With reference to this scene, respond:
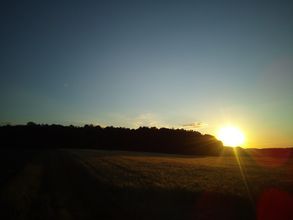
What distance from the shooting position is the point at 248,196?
16.9m

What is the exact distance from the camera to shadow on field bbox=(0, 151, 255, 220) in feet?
41.6

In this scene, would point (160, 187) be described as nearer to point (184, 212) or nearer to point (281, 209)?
point (184, 212)

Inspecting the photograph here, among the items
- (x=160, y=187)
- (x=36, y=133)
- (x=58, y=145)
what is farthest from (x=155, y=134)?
(x=160, y=187)

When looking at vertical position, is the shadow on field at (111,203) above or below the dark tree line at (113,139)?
below

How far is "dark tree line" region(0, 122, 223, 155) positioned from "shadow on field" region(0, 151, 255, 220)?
3551 inches

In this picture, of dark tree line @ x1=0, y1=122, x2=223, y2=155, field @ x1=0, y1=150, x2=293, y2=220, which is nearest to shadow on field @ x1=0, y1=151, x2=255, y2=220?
field @ x1=0, y1=150, x2=293, y2=220

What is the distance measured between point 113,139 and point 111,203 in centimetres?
9914

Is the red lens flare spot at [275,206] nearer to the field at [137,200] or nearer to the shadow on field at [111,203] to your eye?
the field at [137,200]

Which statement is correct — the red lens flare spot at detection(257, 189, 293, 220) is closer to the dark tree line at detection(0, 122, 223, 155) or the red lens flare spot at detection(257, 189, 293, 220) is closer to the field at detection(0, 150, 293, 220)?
the field at detection(0, 150, 293, 220)

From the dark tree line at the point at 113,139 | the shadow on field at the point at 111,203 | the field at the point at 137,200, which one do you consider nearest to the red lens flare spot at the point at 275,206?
the field at the point at 137,200

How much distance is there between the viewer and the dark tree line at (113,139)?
109 meters

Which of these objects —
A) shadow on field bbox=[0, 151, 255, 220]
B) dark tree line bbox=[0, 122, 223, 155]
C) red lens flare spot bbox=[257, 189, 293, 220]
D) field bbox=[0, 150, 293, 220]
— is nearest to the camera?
shadow on field bbox=[0, 151, 255, 220]

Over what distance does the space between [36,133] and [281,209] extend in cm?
11742

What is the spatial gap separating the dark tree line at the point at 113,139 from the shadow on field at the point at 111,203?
90.2m
